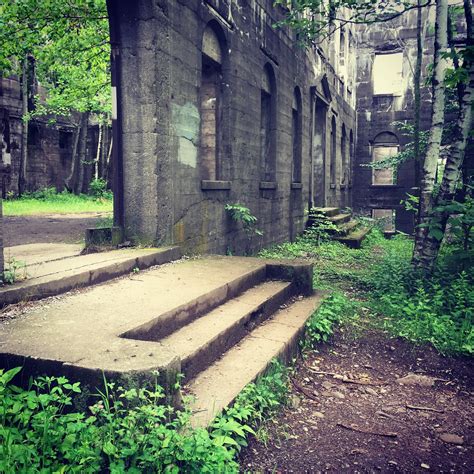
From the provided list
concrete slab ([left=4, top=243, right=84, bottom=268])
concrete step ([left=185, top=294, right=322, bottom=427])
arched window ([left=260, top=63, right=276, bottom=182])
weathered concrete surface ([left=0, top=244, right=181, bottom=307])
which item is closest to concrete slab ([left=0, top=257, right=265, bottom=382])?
weathered concrete surface ([left=0, top=244, right=181, bottom=307])

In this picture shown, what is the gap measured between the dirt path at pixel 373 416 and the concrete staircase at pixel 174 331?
1.32 feet

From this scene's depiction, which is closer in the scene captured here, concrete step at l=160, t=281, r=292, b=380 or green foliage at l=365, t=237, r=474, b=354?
concrete step at l=160, t=281, r=292, b=380

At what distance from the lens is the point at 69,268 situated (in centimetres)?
455

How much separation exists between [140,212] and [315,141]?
37.5 ft

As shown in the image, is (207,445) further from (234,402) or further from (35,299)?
(35,299)

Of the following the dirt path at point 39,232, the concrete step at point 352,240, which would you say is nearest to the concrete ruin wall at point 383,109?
→ the concrete step at point 352,240

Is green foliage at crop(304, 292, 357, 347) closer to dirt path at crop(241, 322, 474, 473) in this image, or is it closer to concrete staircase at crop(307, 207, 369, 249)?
dirt path at crop(241, 322, 474, 473)

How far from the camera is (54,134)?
2348 centimetres

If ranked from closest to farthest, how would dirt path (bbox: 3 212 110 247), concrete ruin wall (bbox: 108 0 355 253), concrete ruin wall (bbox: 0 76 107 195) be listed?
concrete ruin wall (bbox: 108 0 355 253) → dirt path (bbox: 3 212 110 247) → concrete ruin wall (bbox: 0 76 107 195)

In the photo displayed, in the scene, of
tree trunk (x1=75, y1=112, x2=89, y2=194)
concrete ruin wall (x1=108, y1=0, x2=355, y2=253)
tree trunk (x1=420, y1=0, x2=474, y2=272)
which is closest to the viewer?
concrete ruin wall (x1=108, y1=0, x2=355, y2=253)

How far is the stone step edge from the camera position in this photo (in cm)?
337

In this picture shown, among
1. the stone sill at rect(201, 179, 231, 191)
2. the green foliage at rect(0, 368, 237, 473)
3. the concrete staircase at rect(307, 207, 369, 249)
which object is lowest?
the green foliage at rect(0, 368, 237, 473)

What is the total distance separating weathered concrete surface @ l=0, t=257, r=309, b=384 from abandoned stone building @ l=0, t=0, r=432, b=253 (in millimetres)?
1483

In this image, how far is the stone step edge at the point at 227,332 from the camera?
11.0 ft
